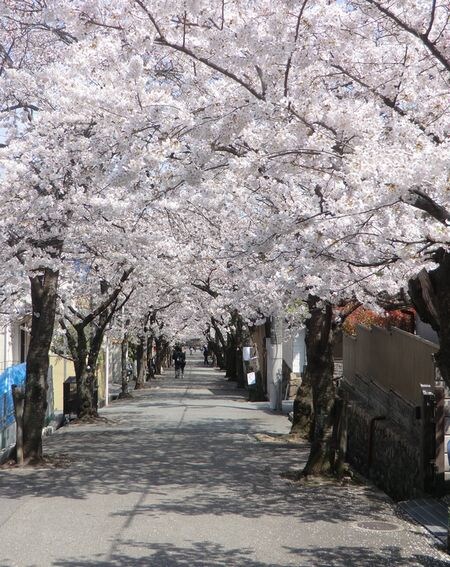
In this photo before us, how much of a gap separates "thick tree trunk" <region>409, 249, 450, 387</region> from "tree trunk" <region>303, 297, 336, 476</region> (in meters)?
5.95

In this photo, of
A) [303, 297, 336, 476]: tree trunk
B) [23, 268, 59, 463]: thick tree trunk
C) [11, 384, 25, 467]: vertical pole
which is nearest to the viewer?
[303, 297, 336, 476]: tree trunk

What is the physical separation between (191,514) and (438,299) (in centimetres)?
497

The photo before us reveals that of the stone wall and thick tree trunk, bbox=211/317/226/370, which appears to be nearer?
the stone wall

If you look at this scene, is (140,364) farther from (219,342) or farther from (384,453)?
(384,453)

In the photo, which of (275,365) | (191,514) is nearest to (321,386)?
(191,514)

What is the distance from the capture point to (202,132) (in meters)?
8.51

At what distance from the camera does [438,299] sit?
6.61 metres

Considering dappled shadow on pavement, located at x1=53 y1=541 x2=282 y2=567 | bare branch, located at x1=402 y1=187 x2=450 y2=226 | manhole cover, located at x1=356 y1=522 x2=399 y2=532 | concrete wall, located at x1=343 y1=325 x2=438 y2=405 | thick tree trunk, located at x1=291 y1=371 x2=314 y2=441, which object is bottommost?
manhole cover, located at x1=356 y1=522 x2=399 y2=532

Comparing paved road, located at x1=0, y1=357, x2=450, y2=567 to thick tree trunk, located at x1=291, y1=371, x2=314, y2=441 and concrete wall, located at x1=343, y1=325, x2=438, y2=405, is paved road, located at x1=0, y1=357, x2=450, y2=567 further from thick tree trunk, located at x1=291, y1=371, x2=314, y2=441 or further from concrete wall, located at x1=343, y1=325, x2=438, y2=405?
concrete wall, located at x1=343, y1=325, x2=438, y2=405

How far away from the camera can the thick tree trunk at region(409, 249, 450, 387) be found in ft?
21.2

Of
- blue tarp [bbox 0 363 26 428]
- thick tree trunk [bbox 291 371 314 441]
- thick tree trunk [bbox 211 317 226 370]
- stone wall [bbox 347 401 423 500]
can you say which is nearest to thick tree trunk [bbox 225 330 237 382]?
thick tree trunk [bbox 211 317 226 370]

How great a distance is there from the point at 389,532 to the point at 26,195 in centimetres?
843

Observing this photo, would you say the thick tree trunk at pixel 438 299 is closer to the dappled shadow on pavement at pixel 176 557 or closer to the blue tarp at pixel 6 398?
the dappled shadow on pavement at pixel 176 557

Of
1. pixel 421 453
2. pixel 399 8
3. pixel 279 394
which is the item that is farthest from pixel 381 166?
pixel 279 394
